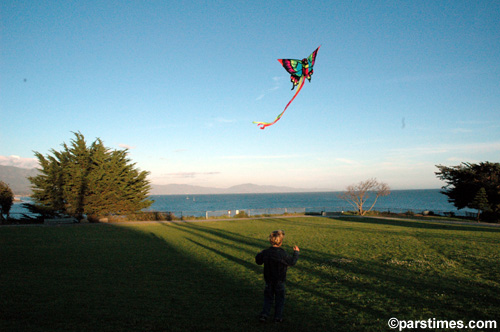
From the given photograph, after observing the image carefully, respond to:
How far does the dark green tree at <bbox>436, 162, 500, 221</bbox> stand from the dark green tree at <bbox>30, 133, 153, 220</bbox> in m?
37.6

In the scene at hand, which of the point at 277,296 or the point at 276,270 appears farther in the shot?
the point at 277,296

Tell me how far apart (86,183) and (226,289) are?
27.9 meters

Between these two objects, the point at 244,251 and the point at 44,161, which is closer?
the point at 244,251

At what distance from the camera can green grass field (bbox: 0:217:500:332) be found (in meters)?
5.45

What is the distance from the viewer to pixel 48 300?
21.1ft

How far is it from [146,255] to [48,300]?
236 inches

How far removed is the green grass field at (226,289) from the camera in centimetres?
545

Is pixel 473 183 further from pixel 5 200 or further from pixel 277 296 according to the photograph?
pixel 5 200

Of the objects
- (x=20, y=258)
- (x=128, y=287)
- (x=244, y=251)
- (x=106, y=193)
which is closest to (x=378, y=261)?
(x=244, y=251)

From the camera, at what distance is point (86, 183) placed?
3050cm

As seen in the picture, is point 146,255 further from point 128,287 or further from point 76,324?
point 76,324

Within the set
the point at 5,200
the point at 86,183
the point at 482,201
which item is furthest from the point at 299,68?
the point at 5,200

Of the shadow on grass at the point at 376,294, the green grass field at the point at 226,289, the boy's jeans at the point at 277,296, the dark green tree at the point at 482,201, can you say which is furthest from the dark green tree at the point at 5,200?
the dark green tree at the point at 482,201

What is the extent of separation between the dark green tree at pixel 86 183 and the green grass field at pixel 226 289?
18139 mm
